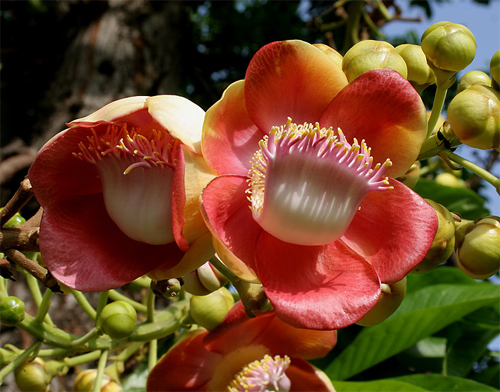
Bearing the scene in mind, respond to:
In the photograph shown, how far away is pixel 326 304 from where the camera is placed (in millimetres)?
602

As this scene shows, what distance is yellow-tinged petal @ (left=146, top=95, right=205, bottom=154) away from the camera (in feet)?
2.09

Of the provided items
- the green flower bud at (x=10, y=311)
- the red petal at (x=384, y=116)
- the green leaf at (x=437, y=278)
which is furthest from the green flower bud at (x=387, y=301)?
the green leaf at (x=437, y=278)

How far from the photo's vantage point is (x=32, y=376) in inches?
38.0

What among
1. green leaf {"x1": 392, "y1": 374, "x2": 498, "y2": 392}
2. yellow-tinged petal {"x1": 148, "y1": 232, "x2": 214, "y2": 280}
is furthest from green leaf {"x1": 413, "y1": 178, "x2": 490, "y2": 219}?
yellow-tinged petal {"x1": 148, "y1": 232, "x2": 214, "y2": 280}

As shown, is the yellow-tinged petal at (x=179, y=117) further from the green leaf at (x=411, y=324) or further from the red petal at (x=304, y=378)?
the green leaf at (x=411, y=324)

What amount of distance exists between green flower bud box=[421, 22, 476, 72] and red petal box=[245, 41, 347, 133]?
0.13 m

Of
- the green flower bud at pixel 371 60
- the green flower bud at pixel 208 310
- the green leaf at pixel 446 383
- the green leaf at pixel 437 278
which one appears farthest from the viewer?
the green leaf at pixel 437 278

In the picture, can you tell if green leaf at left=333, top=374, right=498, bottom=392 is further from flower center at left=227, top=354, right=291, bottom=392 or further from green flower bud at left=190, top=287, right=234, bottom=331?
green flower bud at left=190, top=287, right=234, bottom=331

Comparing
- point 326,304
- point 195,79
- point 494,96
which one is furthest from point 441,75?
point 195,79

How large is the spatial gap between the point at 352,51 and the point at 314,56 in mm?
82

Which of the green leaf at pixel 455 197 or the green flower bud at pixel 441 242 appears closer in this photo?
the green flower bud at pixel 441 242

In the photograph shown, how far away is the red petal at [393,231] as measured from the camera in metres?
0.65

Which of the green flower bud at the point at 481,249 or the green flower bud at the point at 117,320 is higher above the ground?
the green flower bud at the point at 481,249

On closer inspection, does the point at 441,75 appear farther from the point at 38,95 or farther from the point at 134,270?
the point at 38,95
